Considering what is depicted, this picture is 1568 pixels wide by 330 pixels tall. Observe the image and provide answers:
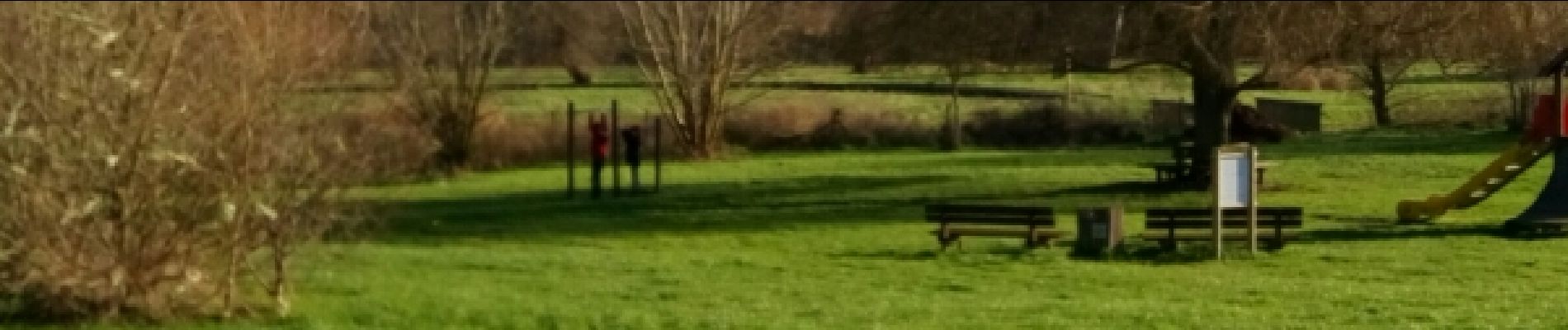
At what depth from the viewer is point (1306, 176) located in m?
35.4

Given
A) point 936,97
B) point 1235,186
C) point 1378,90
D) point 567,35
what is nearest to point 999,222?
point 1235,186

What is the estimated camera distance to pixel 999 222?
23.5 metres

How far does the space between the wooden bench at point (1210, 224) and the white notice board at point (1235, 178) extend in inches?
8.9

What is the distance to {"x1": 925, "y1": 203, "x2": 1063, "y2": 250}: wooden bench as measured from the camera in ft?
76.3

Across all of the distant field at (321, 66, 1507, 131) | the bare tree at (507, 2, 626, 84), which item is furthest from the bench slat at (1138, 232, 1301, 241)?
the bare tree at (507, 2, 626, 84)

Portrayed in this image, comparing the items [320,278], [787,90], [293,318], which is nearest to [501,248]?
[320,278]

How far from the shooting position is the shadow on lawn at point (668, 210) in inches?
1166

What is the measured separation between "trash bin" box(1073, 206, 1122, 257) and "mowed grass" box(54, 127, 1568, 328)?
1.04ft

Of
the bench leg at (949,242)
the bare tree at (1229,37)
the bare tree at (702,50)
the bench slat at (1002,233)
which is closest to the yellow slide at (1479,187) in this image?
the bare tree at (1229,37)

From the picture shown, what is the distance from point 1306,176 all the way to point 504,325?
823 inches

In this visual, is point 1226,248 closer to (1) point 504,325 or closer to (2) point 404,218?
(1) point 504,325

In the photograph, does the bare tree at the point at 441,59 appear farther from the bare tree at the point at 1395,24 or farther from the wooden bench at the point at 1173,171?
the bare tree at the point at 1395,24

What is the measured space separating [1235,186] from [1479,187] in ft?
19.0

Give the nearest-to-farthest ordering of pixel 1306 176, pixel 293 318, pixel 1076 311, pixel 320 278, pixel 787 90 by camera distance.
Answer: pixel 1076 311 → pixel 293 318 → pixel 320 278 → pixel 1306 176 → pixel 787 90
